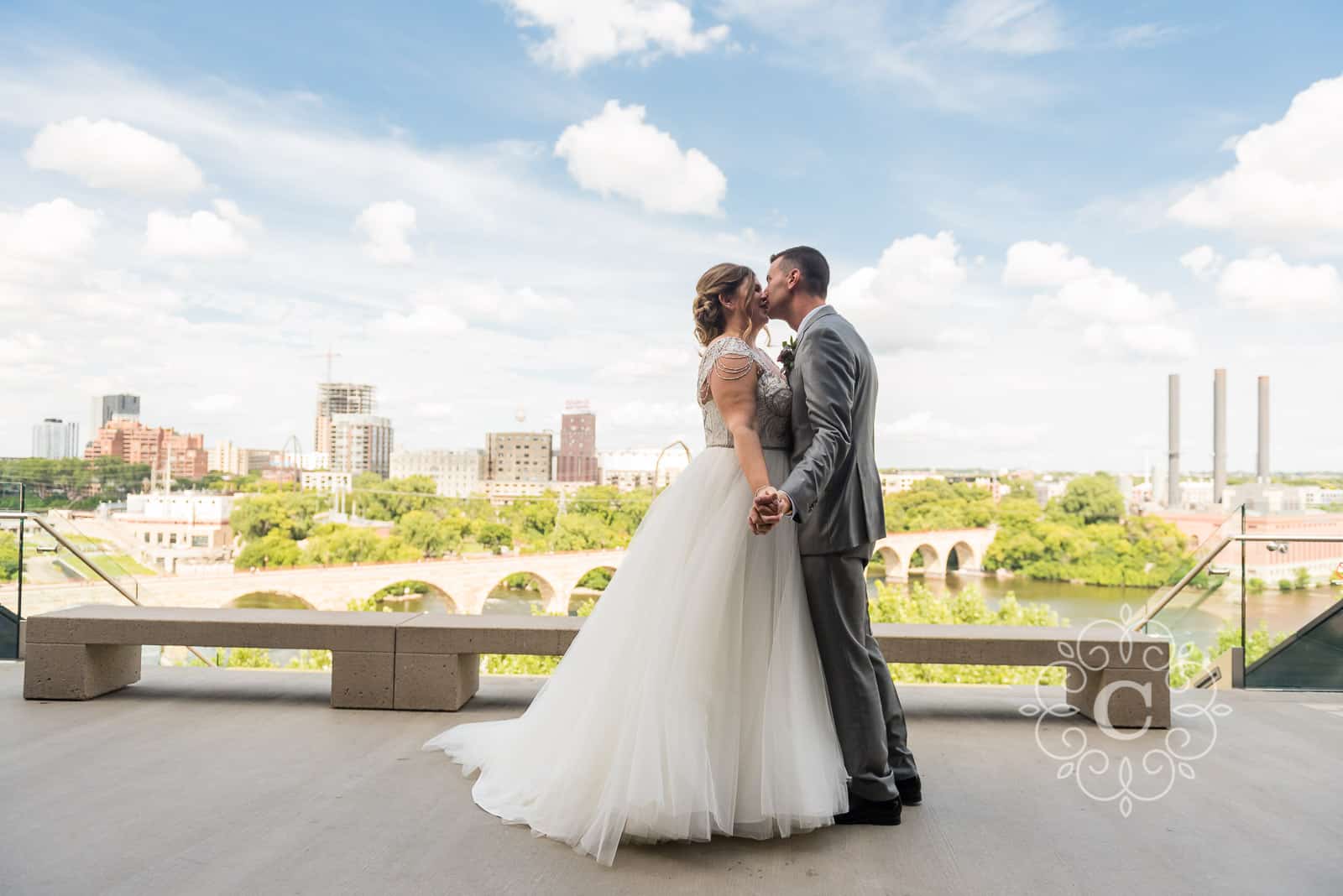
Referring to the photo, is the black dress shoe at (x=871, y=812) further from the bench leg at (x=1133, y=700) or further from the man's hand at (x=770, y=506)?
the bench leg at (x=1133, y=700)

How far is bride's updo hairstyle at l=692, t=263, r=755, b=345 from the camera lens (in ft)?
9.63

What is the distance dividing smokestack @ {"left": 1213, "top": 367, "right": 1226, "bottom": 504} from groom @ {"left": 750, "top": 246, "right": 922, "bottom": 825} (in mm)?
85495

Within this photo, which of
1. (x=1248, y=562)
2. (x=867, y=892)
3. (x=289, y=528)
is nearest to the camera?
(x=867, y=892)

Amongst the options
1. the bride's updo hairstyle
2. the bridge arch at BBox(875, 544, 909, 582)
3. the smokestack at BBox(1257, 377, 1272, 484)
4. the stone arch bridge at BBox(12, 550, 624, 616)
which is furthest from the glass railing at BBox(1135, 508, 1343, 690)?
the smokestack at BBox(1257, 377, 1272, 484)

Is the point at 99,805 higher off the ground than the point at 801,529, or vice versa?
the point at 801,529

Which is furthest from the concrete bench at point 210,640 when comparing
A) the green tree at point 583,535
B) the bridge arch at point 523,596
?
the green tree at point 583,535

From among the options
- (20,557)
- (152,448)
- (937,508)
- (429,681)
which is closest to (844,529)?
(429,681)

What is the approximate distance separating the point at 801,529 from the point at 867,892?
3.31ft

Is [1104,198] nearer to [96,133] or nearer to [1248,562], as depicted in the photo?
[96,133]

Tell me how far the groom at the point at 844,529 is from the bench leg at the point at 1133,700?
1.66 meters

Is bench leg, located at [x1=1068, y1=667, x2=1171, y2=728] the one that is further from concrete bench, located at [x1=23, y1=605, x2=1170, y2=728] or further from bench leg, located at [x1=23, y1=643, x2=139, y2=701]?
bench leg, located at [x1=23, y1=643, x2=139, y2=701]

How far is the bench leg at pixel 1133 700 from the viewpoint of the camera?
4066mm

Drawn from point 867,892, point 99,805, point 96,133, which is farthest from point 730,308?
point 96,133

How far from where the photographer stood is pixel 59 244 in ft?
291
